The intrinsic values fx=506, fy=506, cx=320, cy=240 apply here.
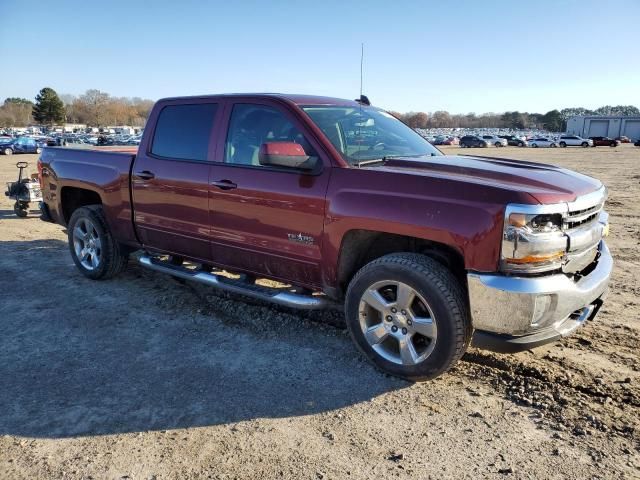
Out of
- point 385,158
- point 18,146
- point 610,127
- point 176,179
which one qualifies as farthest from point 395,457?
point 610,127

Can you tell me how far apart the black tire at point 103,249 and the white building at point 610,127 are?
344 ft

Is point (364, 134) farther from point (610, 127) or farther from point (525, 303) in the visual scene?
point (610, 127)

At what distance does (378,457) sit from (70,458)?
5.42 ft

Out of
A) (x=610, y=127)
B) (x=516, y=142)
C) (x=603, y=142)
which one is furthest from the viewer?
(x=610, y=127)

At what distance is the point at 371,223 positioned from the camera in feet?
11.2

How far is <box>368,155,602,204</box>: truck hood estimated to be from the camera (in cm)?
308

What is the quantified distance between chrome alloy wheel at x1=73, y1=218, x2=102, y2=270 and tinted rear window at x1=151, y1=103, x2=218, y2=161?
4.56ft

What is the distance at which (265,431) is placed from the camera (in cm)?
295

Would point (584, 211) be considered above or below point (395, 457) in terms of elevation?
above

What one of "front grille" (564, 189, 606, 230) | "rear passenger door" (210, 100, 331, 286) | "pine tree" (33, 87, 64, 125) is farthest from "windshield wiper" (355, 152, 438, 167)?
"pine tree" (33, 87, 64, 125)

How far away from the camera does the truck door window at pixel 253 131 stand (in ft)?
13.3

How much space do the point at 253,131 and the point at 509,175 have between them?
2.07 m

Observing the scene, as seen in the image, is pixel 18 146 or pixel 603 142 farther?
pixel 603 142

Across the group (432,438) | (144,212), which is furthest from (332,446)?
(144,212)
